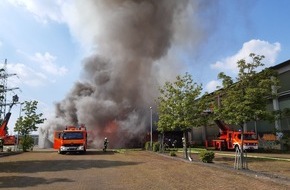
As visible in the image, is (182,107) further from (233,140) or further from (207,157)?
(233,140)

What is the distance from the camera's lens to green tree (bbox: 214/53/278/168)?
64.6 ft

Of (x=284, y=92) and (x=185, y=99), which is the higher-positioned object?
(x=284, y=92)

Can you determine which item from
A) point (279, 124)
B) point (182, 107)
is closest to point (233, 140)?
point (279, 124)

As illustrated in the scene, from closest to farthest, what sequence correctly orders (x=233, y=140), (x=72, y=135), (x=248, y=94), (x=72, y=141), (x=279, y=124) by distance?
(x=248, y=94) → (x=72, y=141) → (x=72, y=135) → (x=279, y=124) → (x=233, y=140)

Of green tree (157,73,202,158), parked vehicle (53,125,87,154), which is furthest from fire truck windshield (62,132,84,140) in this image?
green tree (157,73,202,158)

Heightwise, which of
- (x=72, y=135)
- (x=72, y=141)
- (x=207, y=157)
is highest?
(x=72, y=135)

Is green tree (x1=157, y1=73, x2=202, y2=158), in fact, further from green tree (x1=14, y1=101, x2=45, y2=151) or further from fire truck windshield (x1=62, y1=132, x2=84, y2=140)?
green tree (x1=14, y1=101, x2=45, y2=151)

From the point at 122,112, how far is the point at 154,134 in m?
6.49

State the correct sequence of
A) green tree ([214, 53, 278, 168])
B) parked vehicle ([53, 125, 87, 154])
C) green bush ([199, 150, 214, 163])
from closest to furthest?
green tree ([214, 53, 278, 168]), green bush ([199, 150, 214, 163]), parked vehicle ([53, 125, 87, 154])

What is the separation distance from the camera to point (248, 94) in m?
19.7

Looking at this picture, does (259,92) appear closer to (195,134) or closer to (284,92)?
(284,92)

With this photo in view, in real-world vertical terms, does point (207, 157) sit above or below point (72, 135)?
below

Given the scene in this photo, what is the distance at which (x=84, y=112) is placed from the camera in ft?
187

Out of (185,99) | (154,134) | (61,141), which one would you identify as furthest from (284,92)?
(61,141)
